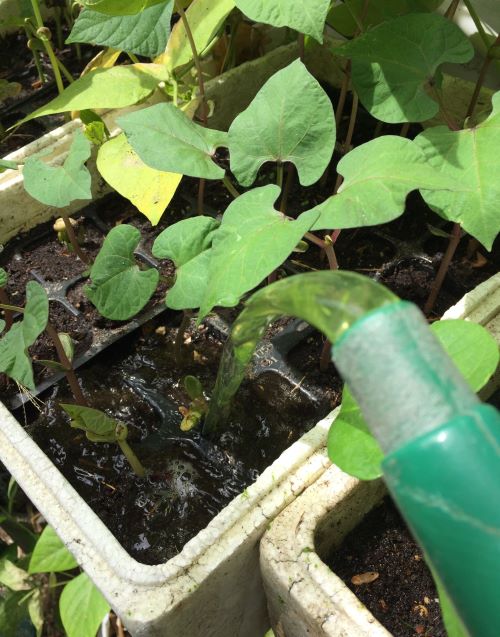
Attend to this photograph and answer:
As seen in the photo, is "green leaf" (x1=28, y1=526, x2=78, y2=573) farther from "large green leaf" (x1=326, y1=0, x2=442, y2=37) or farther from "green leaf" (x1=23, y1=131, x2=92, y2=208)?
"large green leaf" (x1=326, y1=0, x2=442, y2=37)

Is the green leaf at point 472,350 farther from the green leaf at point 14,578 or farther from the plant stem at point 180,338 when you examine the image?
the green leaf at point 14,578

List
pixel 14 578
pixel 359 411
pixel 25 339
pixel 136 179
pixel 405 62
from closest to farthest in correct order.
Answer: pixel 359 411 < pixel 25 339 < pixel 405 62 < pixel 136 179 < pixel 14 578

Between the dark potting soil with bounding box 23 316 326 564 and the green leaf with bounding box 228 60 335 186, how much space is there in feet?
0.87

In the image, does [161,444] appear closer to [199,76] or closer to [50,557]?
[50,557]

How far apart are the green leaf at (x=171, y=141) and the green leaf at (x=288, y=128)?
1.5 inches

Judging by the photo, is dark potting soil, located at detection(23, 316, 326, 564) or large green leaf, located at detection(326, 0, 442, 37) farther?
large green leaf, located at detection(326, 0, 442, 37)

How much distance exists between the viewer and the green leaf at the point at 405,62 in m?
0.78

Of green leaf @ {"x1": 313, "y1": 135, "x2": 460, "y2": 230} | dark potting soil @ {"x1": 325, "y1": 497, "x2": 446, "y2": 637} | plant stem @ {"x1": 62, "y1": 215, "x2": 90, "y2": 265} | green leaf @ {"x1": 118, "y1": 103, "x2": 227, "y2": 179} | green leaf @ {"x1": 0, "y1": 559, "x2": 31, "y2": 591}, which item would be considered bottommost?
green leaf @ {"x1": 0, "y1": 559, "x2": 31, "y2": 591}

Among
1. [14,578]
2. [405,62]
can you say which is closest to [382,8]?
[405,62]

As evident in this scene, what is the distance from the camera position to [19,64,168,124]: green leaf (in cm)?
96

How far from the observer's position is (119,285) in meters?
0.78

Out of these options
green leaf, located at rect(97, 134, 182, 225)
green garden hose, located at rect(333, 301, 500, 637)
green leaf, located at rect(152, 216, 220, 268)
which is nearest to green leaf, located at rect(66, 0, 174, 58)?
green leaf, located at rect(97, 134, 182, 225)

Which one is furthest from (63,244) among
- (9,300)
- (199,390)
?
(199,390)

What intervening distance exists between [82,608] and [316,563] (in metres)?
0.32
